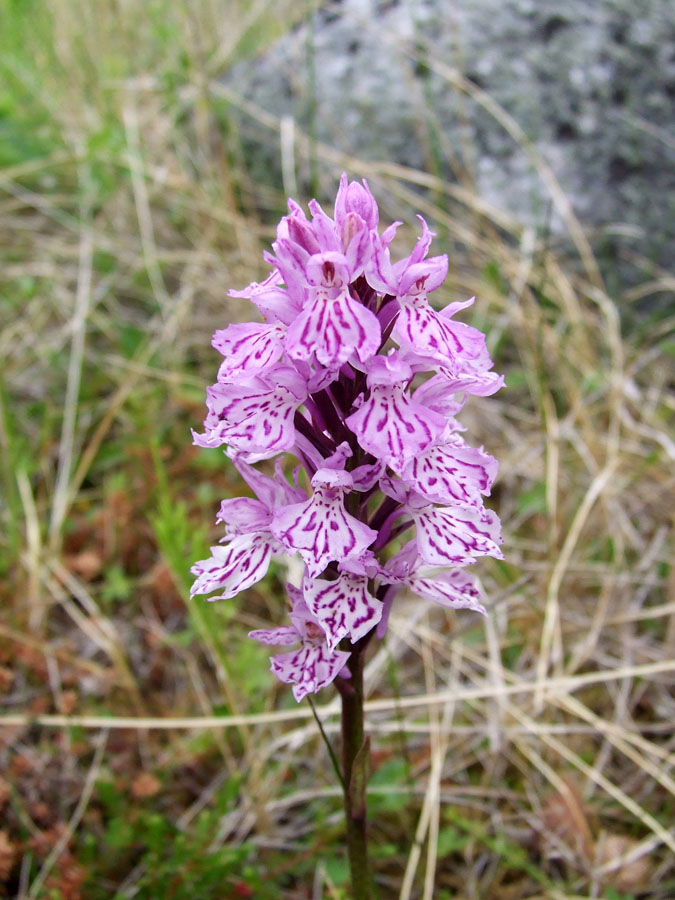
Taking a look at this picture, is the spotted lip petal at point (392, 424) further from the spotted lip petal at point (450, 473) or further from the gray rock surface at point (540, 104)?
the gray rock surface at point (540, 104)

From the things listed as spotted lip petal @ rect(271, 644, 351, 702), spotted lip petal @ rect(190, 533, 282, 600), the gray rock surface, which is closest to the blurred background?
the gray rock surface

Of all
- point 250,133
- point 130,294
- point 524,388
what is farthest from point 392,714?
point 250,133

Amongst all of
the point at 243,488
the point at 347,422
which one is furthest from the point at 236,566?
the point at 243,488

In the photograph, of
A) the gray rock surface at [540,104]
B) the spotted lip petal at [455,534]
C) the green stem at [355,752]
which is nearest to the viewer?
the spotted lip petal at [455,534]

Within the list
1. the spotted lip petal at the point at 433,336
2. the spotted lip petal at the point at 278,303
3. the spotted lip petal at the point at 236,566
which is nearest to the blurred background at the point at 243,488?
the spotted lip petal at the point at 236,566

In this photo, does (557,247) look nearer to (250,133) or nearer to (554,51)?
(554,51)

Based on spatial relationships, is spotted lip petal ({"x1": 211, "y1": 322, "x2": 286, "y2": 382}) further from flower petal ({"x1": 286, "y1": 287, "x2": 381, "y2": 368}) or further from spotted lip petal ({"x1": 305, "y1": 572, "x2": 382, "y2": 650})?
spotted lip petal ({"x1": 305, "y1": 572, "x2": 382, "y2": 650})

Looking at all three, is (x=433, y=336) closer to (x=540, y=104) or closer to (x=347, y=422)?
(x=347, y=422)
